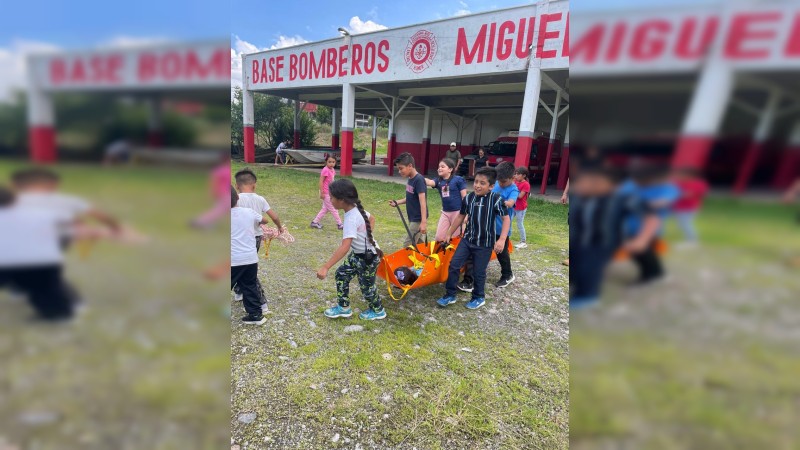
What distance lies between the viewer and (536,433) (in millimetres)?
2160

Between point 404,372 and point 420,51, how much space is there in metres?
10.3

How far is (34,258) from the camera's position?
0.60m

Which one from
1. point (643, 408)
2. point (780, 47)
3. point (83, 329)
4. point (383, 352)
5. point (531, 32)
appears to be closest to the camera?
point (780, 47)

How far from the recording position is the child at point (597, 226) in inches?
19.0

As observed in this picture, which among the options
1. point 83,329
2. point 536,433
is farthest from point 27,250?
point 536,433

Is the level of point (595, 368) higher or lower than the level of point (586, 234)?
lower

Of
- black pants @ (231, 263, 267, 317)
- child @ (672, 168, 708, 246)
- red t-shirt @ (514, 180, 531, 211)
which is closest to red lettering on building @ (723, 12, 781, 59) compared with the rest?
child @ (672, 168, 708, 246)

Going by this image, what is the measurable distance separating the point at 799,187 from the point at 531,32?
10121 millimetres

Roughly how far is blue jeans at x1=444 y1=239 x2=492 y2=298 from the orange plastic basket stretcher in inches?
4.4

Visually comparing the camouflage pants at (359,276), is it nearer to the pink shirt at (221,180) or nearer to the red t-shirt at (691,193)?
the pink shirt at (221,180)

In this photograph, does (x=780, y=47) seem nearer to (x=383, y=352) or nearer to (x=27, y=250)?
(x=27, y=250)

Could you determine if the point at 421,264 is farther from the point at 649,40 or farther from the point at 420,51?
the point at 420,51

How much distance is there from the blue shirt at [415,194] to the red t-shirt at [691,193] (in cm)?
389

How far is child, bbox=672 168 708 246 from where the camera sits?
0.45 meters
